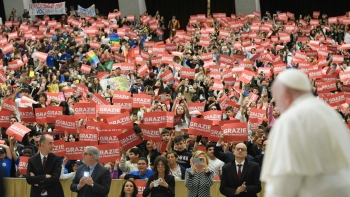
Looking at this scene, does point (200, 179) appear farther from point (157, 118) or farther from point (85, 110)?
point (85, 110)

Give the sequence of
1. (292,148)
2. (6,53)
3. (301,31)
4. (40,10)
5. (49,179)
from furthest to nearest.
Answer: (40,10), (301,31), (6,53), (49,179), (292,148)

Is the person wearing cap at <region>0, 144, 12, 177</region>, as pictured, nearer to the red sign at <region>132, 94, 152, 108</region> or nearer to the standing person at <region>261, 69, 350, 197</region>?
the red sign at <region>132, 94, 152, 108</region>

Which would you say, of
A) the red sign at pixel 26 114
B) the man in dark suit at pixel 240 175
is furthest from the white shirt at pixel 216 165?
the red sign at pixel 26 114

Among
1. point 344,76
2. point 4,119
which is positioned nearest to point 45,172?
point 4,119

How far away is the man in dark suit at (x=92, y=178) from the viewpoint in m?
8.41

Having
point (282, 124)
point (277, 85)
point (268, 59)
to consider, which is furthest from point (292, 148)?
point (268, 59)

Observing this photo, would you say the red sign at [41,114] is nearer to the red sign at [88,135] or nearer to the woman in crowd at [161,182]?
the red sign at [88,135]

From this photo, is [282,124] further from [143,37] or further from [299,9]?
[299,9]

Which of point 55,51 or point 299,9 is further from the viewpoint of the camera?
point 299,9

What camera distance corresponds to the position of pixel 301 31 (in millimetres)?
25312

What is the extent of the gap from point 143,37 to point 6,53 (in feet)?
19.2

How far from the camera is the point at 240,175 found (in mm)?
8703

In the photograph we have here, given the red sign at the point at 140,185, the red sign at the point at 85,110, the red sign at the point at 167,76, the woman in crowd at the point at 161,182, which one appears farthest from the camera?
the red sign at the point at 167,76

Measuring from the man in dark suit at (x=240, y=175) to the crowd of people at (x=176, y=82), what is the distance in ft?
0.04
